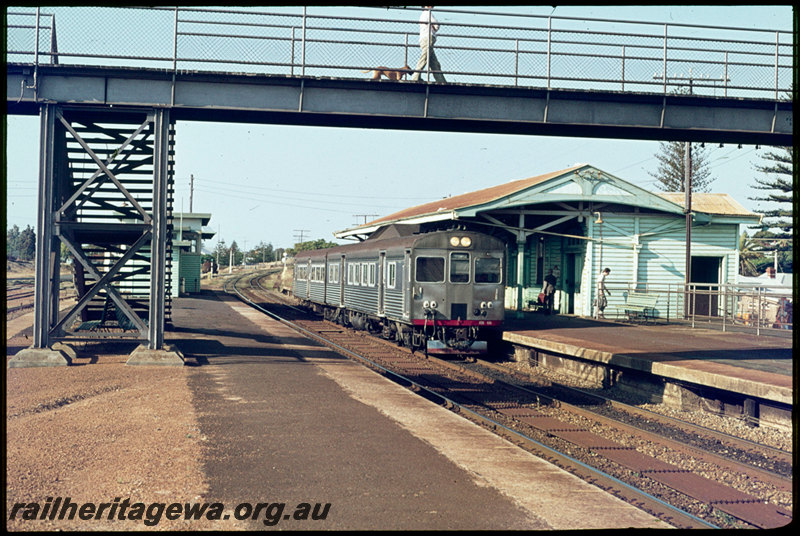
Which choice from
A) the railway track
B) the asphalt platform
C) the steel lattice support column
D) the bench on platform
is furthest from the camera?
the bench on platform

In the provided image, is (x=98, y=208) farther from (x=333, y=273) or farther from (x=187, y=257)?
(x=187, y=257)

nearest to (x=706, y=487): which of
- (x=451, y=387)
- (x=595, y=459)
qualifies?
(x=595, y=459)

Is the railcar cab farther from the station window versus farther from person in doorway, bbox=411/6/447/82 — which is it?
the station window

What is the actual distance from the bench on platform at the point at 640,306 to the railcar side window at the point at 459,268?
30.2 ft

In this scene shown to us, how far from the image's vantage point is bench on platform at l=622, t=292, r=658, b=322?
24.4 m

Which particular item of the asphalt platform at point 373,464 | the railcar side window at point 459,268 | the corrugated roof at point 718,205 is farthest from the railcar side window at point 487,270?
the corrugated roof at point 718,205

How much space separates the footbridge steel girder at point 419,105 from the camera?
12.7 meters

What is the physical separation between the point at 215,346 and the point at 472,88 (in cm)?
806

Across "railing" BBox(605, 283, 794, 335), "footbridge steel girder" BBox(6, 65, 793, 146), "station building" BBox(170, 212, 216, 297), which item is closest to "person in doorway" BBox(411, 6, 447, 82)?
"footbridge steel girder" BBox(6, 65, 793, 146)

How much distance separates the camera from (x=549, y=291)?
26125 millimetres

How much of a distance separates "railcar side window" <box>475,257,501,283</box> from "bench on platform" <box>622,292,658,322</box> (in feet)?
27.6

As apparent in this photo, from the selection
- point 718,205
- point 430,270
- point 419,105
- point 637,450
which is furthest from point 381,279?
point 718,205

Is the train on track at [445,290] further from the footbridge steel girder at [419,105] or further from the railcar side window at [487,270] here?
the footbridge steel girder at [419,105]

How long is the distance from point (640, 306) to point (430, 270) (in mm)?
10871
